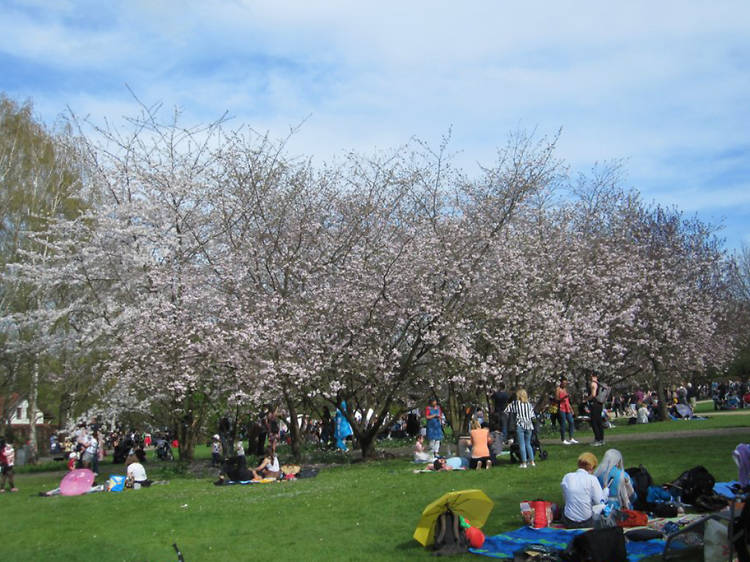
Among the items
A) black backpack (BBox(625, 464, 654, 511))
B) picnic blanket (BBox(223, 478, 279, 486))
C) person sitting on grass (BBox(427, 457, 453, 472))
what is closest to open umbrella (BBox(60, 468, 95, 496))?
picnic blanket (BBox(223, 478, 279, 486))

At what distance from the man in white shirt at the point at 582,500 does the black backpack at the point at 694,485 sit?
113 cm

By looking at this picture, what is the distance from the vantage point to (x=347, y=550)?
8055 mm

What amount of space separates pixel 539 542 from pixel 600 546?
1.29 m

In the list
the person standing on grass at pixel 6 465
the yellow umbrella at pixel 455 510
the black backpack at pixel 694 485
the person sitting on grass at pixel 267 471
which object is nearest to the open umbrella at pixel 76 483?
the person standing on grass at pixel 6 465

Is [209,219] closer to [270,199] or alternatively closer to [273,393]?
[270,199]

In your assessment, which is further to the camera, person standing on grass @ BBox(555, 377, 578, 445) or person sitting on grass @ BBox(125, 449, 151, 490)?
person standing on grass @ BBox(555, 377, 578, 445)

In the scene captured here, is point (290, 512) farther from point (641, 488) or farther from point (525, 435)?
point (641, 488)

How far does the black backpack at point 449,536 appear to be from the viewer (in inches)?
298

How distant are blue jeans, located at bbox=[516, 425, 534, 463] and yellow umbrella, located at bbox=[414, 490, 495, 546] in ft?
18.5

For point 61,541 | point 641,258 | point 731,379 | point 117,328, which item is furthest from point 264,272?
point 731,379

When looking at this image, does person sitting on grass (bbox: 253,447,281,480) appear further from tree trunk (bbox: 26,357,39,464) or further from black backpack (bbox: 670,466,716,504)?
tree trunk (bbox: 26,357,39,464)

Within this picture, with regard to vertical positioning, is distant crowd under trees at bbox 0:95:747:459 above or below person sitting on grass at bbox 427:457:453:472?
above

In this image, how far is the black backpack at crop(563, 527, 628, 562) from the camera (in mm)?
6402

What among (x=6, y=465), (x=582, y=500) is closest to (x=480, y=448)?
(x=582, y=500)
